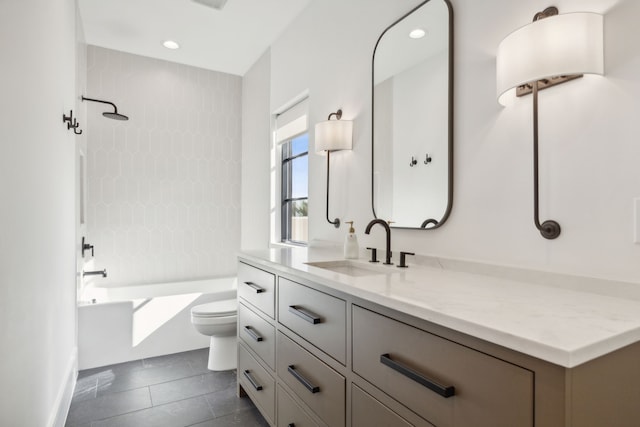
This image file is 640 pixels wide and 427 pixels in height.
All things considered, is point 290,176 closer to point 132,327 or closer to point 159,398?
point 132,327

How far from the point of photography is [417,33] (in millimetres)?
1756

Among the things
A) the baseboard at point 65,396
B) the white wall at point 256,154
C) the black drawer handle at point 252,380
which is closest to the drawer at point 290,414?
the black drawer handle at point 252,380

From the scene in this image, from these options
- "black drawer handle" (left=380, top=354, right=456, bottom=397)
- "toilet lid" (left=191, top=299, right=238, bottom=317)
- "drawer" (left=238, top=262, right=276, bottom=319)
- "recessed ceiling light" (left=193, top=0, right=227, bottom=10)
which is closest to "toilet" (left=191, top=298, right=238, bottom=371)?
"toilet lid" (left=191, top=299, right=238, bottom=317)

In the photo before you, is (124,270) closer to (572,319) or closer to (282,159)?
(282,159)

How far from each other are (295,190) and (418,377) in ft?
8.33

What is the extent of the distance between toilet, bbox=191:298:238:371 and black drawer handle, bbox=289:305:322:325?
4.17 feet

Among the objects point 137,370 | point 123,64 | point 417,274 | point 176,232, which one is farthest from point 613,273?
point 123,64

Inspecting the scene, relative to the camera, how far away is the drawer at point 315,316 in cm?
128

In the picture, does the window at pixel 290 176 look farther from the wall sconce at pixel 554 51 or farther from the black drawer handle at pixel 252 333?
the wall sconce at pixel 554 51

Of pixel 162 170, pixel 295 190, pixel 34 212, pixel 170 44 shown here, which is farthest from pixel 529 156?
pixel 162 170

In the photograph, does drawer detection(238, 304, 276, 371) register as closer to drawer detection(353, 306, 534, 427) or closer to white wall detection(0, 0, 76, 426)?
drawer detection(353, 306, 534, 427)

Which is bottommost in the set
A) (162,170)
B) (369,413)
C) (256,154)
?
(369,413)

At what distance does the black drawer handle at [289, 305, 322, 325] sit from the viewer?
138 centimetres

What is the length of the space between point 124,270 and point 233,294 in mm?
1173
